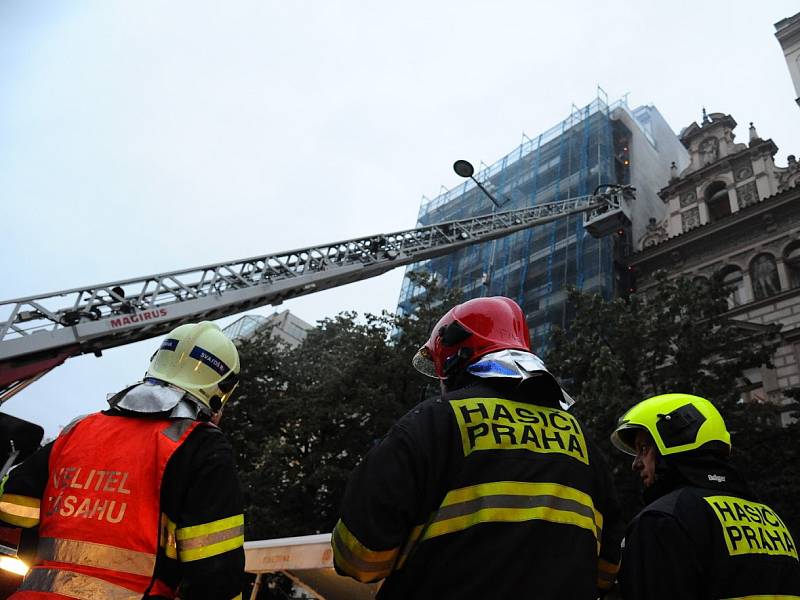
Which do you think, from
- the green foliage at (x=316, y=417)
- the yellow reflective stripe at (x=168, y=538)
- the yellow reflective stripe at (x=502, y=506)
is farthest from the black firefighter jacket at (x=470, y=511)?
the green foliage at (x=316, y=417)

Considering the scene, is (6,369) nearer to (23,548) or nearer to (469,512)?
(23,548)

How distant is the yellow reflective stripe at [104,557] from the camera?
86.7 inches

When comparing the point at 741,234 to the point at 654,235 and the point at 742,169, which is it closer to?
the point at 742,169

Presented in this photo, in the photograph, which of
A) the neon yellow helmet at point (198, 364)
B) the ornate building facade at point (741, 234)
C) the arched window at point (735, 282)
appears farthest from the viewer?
the arched window at point (735, 282)

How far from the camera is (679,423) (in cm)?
319

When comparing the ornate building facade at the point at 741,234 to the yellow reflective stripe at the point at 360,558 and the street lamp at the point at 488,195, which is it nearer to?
the street lamp at the point at 488,195

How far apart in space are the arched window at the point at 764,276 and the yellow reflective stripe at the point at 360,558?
66.1 ft

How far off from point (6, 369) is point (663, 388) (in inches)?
454

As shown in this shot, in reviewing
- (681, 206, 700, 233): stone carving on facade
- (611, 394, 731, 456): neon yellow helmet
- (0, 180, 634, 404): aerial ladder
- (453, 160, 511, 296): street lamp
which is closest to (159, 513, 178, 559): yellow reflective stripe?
(611, 394, 731, 456): neon yellow helmet

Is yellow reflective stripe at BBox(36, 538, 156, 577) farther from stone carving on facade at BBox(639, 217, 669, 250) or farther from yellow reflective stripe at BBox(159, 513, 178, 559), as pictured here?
stone carving on facade at BBox(639, 217, 669, 250)

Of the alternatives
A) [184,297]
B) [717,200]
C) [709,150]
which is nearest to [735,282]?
[717,200]

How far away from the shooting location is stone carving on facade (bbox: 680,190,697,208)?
23609 millimetres

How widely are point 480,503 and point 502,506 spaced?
7cm

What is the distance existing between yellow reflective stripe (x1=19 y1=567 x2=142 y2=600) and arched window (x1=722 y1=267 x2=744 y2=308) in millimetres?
20581
